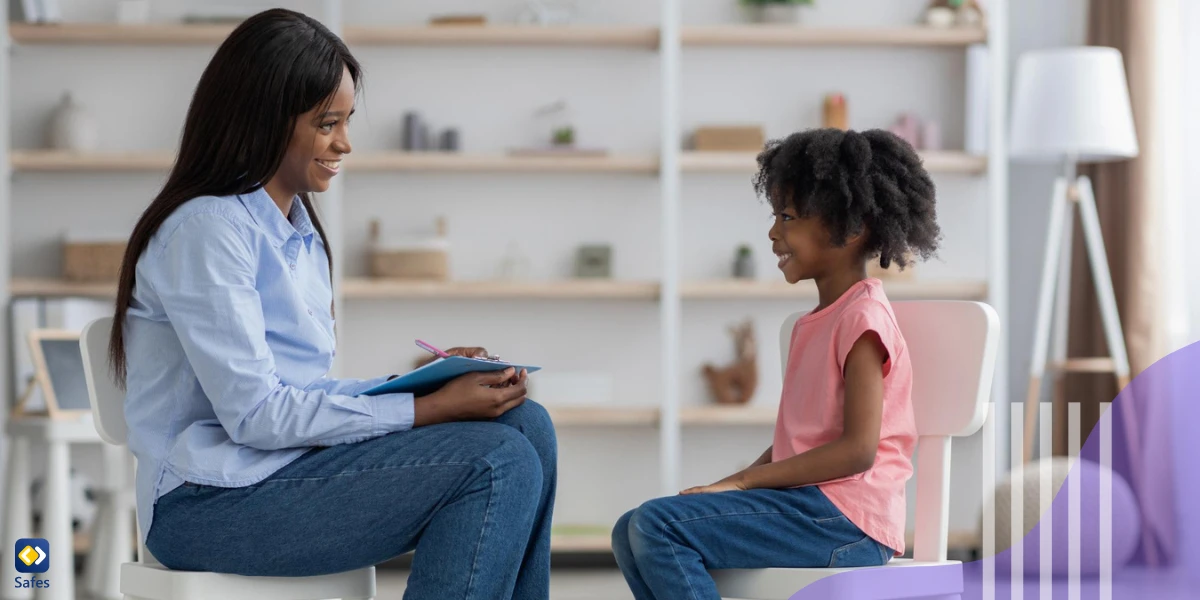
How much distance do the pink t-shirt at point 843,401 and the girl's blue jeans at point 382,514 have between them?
0.42 m

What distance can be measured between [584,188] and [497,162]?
0.34 m

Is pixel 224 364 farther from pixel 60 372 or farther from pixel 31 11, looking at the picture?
pixel 31 11

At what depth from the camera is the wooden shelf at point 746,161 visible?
3711 millimetres

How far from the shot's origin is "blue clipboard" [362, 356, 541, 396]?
4.84 ft

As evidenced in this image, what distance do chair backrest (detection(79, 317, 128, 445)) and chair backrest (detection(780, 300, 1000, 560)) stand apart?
→ 3.48 feet

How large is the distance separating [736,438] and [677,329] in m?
0.46

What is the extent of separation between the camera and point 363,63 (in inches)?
152

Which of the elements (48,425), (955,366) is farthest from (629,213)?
(955,366)

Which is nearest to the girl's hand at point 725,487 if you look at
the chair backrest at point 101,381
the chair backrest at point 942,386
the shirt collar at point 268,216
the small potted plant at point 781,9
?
the chair backrest at point 942,386

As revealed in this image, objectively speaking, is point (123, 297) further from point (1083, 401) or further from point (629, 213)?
point (1083, 401)

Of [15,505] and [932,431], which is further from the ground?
[932,431]

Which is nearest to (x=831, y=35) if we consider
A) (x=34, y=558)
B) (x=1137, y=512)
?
(x=1137, y=512)

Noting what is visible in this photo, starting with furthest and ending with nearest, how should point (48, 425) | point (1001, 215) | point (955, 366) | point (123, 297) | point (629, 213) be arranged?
point (629, 213)
point (1001, 215)
point (48, 425)
point (955, 366)
point (123, 297)

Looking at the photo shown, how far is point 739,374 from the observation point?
3850 mm
